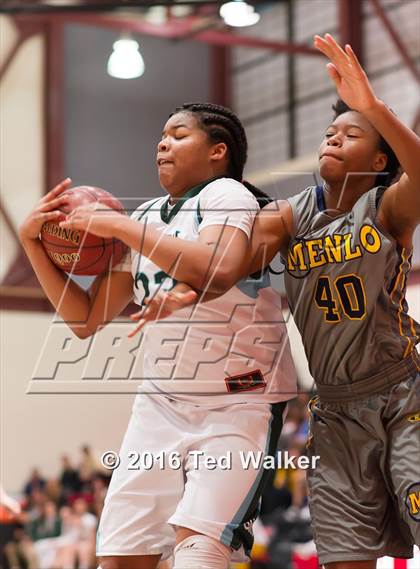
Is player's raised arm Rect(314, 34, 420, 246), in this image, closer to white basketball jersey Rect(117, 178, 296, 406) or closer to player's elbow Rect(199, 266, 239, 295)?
white basketball jersey Rect(117, 178, 296, 406)

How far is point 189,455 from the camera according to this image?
11.7 ft

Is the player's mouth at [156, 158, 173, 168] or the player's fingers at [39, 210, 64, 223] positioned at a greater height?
the player's mouth at [156, 158, 173, 168]

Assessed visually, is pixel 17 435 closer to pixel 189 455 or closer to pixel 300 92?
pixel 300 92

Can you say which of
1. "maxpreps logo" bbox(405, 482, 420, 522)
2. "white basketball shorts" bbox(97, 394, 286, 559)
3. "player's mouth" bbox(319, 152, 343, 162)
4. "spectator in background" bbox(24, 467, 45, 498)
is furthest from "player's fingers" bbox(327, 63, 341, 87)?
"spectator in background" bbox(24, 467, 45, 498)

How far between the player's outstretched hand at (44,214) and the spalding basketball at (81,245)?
0.02 metres

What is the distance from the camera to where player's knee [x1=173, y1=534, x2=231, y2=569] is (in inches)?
132

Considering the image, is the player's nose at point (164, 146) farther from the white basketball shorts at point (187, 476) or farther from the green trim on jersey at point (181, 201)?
the white basketball shorts at point (187, 476)

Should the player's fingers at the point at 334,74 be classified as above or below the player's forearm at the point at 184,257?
above

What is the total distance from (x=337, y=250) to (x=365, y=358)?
15.1 inches

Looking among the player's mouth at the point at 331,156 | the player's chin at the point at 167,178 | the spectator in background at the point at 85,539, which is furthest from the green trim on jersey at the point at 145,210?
the spectator in background at the point at 85,539

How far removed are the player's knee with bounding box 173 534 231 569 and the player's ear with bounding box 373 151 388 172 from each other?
1427 mm

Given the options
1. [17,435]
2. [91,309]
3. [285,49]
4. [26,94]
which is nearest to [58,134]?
[26,94]

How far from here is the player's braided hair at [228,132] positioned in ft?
12.5

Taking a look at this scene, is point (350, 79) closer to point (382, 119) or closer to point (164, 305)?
point (382, 119)
